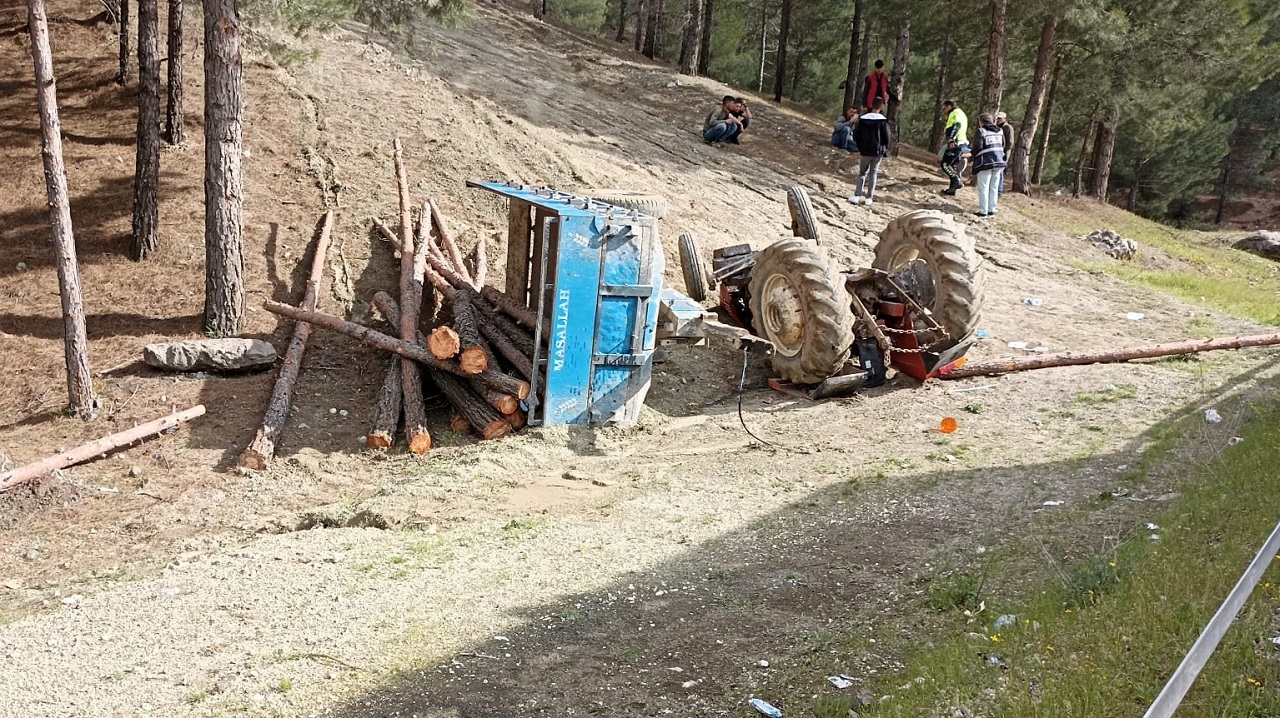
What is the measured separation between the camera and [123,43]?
15.8 metres

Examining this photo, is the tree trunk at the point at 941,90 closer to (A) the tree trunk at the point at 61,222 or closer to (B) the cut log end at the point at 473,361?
(B) the cut log end at the point at 473,361

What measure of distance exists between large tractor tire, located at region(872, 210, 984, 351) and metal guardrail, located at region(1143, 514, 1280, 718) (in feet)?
21.5

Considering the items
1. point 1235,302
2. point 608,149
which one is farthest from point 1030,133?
point 608,149

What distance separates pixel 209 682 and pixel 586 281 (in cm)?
512

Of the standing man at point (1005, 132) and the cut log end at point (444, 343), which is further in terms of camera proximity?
the standing man at point (1005, 132)

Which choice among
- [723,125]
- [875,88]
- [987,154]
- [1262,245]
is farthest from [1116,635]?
[1262,245]

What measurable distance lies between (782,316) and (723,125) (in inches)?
445

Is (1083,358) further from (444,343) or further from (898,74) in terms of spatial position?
(898,74)

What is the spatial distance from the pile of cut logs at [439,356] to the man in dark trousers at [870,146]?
8864 mm

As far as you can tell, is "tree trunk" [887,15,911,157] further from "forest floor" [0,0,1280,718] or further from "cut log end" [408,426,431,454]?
"cut log end" [408,426,431,454]

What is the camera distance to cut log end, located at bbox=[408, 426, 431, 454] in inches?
368

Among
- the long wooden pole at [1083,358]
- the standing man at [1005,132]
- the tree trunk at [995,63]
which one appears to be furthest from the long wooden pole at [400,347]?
the tree trunk at [995,63]

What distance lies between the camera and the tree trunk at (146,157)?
488 inches

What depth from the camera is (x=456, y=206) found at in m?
14.5
